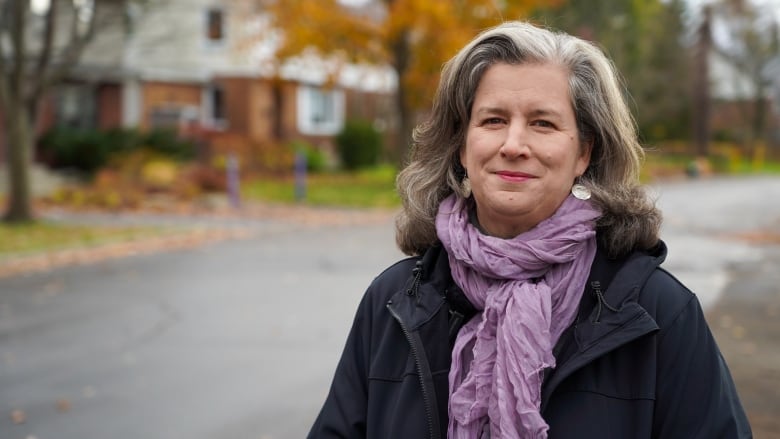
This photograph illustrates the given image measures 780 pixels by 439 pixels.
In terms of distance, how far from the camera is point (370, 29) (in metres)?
25.9

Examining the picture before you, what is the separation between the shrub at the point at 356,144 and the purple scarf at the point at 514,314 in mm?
34219

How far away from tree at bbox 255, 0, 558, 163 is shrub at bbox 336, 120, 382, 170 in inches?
346

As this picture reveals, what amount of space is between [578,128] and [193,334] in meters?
6.96

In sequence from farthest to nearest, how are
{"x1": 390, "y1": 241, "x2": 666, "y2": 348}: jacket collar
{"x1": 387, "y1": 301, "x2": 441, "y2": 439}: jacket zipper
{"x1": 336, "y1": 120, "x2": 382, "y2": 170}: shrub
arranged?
1. {"x1": 336, "y1": 120, "x2": 382, "y2": 170}: shrub
2. {"x1": 387, "y1": 301, "x2": 441, "y2": 439}: jacket zipper
3. {"x1": 390, "y1": 241, "x2": 666, "y2": 348}: jacket collar

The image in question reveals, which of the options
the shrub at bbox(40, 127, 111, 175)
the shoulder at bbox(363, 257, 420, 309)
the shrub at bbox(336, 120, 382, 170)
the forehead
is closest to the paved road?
the shoulder at bbox(363, 257, 420, 309)

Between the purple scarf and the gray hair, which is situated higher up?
the gray hair

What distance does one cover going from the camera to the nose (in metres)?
2.34

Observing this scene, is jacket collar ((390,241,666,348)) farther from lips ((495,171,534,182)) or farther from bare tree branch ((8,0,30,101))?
bare tree branch ((8,0,30,101))

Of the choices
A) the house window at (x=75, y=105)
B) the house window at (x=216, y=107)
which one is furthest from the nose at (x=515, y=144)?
the house window at (x=216, y=107)

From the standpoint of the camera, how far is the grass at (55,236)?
14946 millimetres

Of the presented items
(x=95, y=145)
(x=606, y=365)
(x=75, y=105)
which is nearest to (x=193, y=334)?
(x=606, y=365)

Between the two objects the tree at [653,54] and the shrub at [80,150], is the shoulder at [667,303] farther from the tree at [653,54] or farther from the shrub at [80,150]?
the tree at [653,54]

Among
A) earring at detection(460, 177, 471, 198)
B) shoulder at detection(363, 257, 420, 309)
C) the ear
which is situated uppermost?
the ear

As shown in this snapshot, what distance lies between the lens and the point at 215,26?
130 feet
